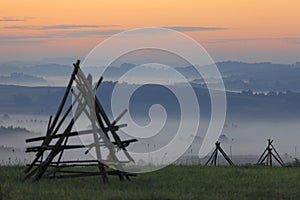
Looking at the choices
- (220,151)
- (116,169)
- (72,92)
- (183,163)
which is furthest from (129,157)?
(220,151)

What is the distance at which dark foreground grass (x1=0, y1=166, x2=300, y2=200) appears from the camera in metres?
18.5

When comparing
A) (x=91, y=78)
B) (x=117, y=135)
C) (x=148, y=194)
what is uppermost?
(x=91, y=78)

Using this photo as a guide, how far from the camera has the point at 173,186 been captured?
20594 millimetres

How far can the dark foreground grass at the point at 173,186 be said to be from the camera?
60.6 ft

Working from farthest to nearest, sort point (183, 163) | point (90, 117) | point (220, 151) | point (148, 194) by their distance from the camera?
1. point (220, 151)
2. point (183, 163)
3. point (90, 117)
4. point (148, 194)

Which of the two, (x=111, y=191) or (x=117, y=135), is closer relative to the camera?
(x=111, y=191)

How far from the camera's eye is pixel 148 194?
18.2 metres

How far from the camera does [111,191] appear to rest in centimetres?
1925

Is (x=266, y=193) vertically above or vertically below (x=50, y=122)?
below

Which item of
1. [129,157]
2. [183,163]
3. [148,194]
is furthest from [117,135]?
[183,163]

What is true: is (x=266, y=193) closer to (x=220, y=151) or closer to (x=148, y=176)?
(x=148, y=176)

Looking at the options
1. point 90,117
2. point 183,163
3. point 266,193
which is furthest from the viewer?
point 183,163

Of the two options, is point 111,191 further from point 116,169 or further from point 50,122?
point 50,122

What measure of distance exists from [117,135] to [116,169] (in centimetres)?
105
